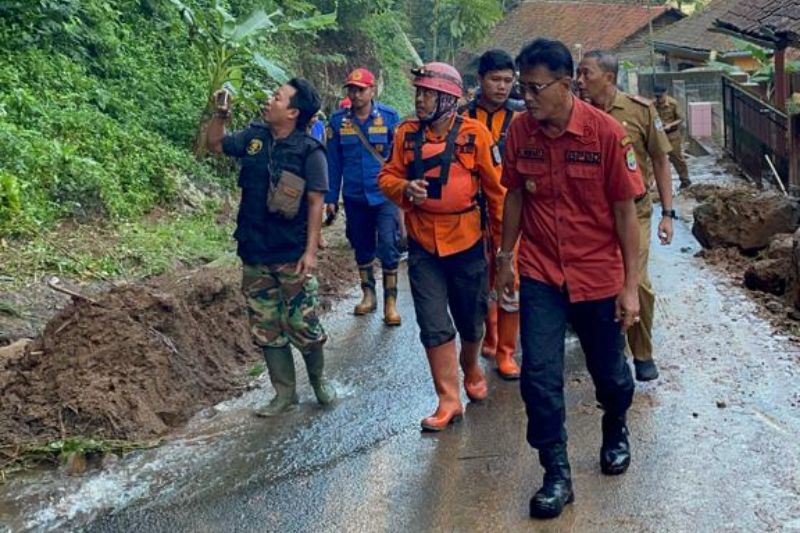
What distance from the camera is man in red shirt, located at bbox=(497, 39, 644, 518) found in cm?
430

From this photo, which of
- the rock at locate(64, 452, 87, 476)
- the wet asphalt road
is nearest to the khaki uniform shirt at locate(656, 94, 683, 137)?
the wet asphalt road

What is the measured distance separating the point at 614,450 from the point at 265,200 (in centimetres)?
229

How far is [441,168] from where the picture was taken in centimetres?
553

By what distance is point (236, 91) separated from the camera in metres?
13.3

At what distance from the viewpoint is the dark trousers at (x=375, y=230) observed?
26.5 ft

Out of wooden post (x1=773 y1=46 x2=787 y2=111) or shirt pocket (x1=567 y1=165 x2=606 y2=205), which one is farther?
wooden post (x1=773 y1=46 x2=787 y2=111)

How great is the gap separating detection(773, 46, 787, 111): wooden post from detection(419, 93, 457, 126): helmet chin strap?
13.1 meters

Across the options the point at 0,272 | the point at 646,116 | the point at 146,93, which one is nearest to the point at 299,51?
the point at 146,93

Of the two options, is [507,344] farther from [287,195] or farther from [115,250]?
[115,250]

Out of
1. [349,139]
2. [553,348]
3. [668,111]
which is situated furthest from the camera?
[668,111]

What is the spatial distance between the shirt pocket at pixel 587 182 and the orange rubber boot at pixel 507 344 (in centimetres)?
223

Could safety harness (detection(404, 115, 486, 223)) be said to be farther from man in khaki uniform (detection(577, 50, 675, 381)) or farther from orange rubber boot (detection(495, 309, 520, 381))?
orange rubber boot (detection(495, 309, 520, 381))

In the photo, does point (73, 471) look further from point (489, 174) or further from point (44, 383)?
point (489, 174)

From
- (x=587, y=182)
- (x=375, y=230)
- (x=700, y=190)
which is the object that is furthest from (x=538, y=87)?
(x=700, y=190)
